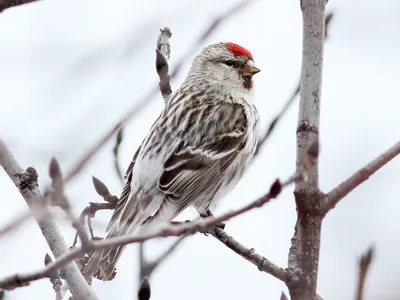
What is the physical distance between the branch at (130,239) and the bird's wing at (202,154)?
374 cm

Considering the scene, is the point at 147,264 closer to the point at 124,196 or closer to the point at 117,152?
the point at 117,152

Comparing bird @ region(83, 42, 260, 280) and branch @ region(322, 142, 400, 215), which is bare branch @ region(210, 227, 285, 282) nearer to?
bird @ region(83, 42, 260, 280)

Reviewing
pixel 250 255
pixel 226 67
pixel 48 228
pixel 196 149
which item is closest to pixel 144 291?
Result: pixel 48 228

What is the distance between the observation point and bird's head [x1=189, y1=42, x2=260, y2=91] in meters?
7.20

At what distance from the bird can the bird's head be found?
0.04 ft

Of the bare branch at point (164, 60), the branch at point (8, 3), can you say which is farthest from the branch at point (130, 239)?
the bare branch at point (164, 60)

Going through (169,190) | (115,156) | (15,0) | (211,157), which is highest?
(211,157)

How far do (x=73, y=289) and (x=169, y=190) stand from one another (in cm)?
309

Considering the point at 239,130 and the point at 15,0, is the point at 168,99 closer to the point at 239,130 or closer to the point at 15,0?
the point at 239,130

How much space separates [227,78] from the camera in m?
7.25

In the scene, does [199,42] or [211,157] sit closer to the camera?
[199,42]

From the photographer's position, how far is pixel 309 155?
8.55ft

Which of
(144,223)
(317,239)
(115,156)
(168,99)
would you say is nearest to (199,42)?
(317,239)

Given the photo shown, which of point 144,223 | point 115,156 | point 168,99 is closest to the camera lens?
point 115,156
